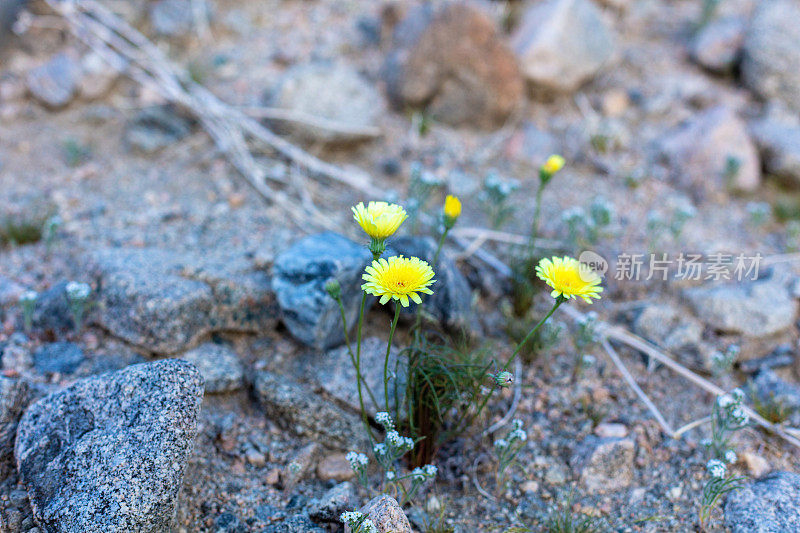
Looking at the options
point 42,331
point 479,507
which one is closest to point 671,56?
point 479,507

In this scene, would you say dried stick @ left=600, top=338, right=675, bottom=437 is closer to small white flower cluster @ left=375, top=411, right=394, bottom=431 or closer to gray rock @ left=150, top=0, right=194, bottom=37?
small white flower cluster @ left=375, top=411, right=394, bottom=431

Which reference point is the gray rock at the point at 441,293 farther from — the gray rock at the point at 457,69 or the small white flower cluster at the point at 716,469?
the gray rock at the point at 457,69

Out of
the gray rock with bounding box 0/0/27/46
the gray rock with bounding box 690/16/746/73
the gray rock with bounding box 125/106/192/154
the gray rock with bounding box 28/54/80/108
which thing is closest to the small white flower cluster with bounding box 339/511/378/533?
the gray rock with bounding box 125/106/192/154

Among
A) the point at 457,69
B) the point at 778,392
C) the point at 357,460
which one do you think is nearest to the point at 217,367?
the point at 357,460

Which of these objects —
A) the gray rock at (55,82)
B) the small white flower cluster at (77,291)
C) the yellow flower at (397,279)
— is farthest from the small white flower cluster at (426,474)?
the gray rock at (55,82)

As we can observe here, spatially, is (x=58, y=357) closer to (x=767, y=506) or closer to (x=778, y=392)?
(x=767, y=506)

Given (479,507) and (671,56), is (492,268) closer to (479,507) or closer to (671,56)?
(479,507)
